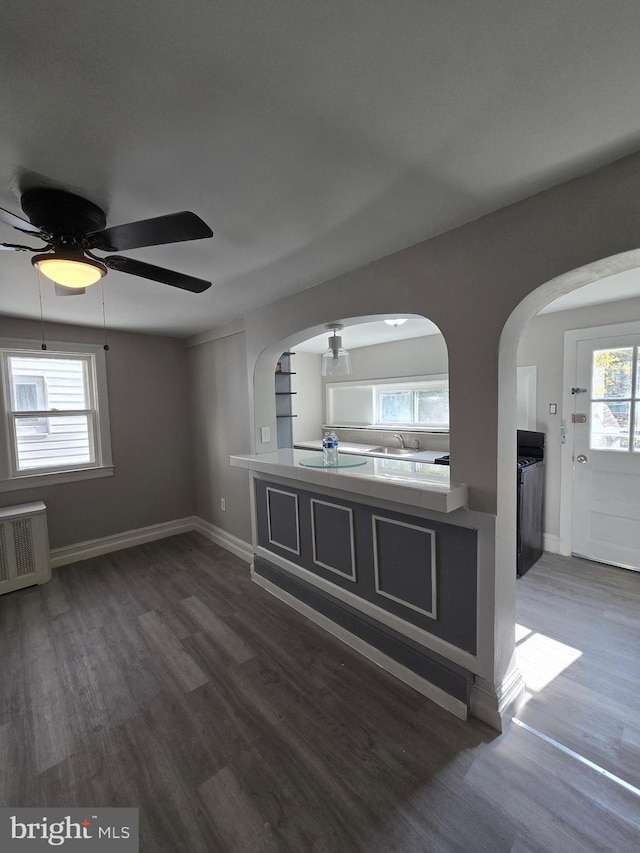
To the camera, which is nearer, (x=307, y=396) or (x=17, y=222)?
(x=17, y=222)

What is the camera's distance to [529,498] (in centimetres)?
A: 305

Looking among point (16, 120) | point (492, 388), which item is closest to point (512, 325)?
point (492, 388)

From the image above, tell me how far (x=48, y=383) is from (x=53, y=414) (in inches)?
11.9

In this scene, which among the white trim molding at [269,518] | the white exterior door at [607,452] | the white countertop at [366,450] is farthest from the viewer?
the white countertop at [366,450]

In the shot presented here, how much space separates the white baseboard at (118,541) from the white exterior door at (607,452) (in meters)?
4.13

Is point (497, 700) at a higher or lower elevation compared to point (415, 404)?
lower

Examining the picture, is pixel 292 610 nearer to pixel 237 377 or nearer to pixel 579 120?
pixel 237 377

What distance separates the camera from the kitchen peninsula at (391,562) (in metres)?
1.65

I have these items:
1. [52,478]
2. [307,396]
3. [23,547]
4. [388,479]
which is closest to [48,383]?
[52,478]

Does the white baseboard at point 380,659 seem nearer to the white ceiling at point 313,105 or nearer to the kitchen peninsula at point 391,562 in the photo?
the kitchen peninsula at point 391,562

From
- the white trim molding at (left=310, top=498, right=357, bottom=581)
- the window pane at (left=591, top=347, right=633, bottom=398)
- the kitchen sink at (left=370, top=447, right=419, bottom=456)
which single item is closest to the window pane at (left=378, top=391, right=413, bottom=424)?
the kitchen sink at (left=370, top=447, right=419, bottom=456)

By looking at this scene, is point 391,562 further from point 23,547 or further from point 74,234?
point 23,547

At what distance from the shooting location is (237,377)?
3.34m

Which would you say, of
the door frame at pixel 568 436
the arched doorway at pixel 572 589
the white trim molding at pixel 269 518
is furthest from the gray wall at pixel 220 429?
the door frame at pixel 568 436
